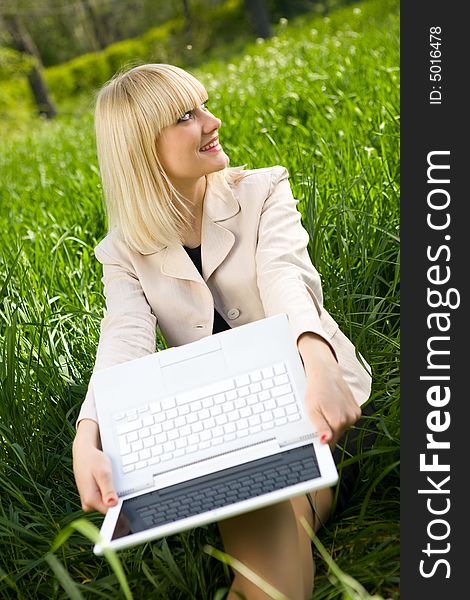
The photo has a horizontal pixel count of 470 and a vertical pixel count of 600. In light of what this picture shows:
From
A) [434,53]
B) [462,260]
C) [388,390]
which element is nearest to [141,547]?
[388,390]

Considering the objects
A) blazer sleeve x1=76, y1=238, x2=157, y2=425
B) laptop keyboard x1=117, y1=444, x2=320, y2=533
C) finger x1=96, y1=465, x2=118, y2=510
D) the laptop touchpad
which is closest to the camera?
laptop keyboard x1=117, y1=444, x2=320, y2=533

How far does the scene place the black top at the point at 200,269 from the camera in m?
2.21

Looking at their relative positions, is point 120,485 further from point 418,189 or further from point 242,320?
point 418,189

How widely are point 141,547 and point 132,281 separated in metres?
0.63

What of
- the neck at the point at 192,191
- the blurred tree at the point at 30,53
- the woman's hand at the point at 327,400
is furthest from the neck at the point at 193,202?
the blurred tree at the point at 30,53

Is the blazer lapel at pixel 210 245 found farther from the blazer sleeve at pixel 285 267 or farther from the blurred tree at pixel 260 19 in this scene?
the blurred tree at pixel 260 19

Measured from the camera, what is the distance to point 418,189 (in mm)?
2100

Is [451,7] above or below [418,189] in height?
above

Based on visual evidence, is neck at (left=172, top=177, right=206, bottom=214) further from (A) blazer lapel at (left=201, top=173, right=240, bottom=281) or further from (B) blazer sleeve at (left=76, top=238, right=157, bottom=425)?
(B) blazer sleeve at (left=76, top=238, right=157, bottom=425)

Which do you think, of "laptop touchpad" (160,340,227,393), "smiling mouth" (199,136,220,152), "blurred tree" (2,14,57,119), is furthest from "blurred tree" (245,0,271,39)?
"laptop touchpad" (160,340,227,393)

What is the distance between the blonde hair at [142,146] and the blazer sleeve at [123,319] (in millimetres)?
70

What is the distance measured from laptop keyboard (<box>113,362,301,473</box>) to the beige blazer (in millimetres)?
286

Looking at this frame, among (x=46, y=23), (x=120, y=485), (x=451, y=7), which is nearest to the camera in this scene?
(x=120, y=485)

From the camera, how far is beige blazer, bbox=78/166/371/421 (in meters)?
2.05
